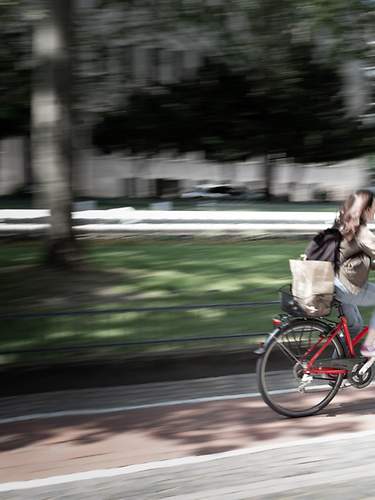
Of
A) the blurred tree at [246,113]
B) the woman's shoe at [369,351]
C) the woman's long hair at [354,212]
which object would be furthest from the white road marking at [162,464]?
the blurred tree at [246,113]

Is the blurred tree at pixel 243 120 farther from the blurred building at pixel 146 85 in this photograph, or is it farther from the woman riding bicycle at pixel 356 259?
the woman riding bicycle at pixel 356 259

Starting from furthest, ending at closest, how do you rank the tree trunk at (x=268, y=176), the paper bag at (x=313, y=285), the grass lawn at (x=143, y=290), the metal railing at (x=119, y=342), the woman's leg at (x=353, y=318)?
the tree trunk at (x=268, y=176)
the grass lawn at (x=143, y=290)
the metal railing at (x=119, y=342)
the woman's leg at (x=353, y=318)
the paper bag at (x=313, y=285)

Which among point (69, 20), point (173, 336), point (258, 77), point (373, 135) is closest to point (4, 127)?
point (258, 77)

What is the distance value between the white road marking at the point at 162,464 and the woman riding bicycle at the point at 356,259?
2.96 ft

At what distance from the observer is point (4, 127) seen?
23.4m

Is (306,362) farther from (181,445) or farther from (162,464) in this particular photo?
(162,464)

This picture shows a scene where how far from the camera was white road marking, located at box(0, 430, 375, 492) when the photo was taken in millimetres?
4168

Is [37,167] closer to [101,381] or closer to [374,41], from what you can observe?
[101,381]

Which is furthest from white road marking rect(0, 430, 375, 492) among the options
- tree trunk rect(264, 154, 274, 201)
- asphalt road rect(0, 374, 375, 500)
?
tree trunk rect(264, 154, 274, 201)

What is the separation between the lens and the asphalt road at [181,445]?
4.07 meters

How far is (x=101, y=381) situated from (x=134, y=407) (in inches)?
24.4

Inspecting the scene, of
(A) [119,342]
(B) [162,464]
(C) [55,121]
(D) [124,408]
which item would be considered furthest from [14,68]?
(B) [162,464]

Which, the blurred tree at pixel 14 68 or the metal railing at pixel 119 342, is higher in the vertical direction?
the blurred tree at pixel 14 68

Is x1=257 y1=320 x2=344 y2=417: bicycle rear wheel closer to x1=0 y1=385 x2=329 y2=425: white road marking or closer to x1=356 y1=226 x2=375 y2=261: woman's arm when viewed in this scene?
x1=0 y1=385 x2=329 y2=425: white road marking
